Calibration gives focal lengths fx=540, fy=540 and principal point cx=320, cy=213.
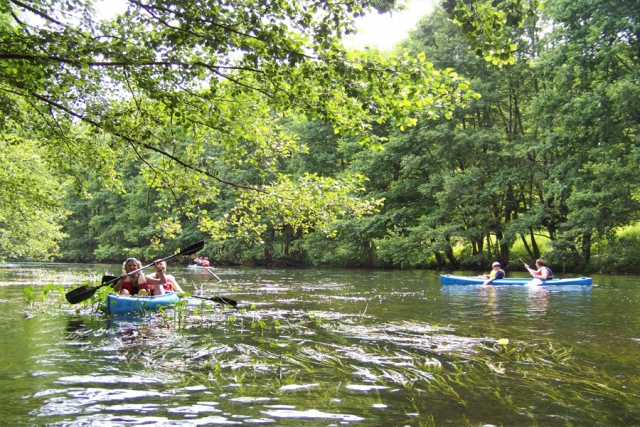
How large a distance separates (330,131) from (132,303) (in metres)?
27.1

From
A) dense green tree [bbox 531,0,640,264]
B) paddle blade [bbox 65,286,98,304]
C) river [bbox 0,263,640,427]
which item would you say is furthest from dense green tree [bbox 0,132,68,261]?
dense green tree [bbox 531,0,640,264]

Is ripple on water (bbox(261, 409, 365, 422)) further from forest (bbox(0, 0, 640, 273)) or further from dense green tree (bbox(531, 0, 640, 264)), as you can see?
dense green tree (bbox(531, 0, 640, 264))

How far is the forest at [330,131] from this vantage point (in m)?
6.54

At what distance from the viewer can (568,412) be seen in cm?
432

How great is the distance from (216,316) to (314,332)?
256 cm

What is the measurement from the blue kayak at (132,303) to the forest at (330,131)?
1.18 meters

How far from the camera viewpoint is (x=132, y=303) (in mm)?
9969

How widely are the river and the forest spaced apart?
6.89 feet

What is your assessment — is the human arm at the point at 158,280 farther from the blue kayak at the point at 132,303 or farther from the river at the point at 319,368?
the river at the point at 319,368

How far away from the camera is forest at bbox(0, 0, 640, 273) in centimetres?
654

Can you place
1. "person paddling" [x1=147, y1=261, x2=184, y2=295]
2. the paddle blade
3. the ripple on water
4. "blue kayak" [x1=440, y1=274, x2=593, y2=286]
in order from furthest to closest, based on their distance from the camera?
"blue kayak" [x1=440, y1=274, x2=593, y2=286]
"person paddling" [x1=147, y1=261, x2=184, y2=295]
the paddle blade
the ripple on water

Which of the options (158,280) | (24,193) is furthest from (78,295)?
(24,193)

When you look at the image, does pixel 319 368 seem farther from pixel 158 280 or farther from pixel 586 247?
pixel 586 247

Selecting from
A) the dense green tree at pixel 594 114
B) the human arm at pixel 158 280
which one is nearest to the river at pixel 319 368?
the human arm at pixel 158 280
